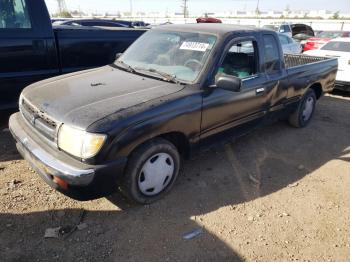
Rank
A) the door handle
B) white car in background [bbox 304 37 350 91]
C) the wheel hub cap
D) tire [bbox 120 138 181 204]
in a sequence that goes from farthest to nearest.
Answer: white car in background [bbox 304 37 350 91], the door handle, the wheel hub cap, tire [bbox 120 138 181 204]

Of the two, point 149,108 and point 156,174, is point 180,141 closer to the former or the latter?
point 156,174

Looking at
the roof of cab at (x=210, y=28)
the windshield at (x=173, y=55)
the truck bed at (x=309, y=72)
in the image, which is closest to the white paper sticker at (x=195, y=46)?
the windshield at (x=173, y=55)

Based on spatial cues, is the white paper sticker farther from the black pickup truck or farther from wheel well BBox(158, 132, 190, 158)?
the black pickup truck

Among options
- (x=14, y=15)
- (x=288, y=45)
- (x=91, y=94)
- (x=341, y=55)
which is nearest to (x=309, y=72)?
(x=341, y=55)

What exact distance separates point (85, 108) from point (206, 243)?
1646 mm

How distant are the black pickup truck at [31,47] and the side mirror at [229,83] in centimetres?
261

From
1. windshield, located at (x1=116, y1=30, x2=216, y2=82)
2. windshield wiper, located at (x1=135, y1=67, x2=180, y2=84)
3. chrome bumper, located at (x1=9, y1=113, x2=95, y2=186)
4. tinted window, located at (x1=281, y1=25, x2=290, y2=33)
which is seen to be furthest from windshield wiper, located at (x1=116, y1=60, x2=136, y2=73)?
tinted window, located at (x1=281, y1=25, x2=290, y2=33)

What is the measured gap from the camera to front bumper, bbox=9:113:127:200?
8.82 ft

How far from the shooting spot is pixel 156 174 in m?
3.33

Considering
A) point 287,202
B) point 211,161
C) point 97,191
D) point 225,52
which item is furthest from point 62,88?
point 287,202

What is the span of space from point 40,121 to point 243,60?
8.78 feet

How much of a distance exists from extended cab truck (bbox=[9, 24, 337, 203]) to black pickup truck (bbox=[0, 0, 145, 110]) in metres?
0.85

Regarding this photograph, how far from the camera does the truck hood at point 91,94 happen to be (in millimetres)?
2848

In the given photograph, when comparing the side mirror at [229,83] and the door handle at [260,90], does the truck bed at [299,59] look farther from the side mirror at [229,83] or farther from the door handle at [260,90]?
the side mirror at [229,83]
